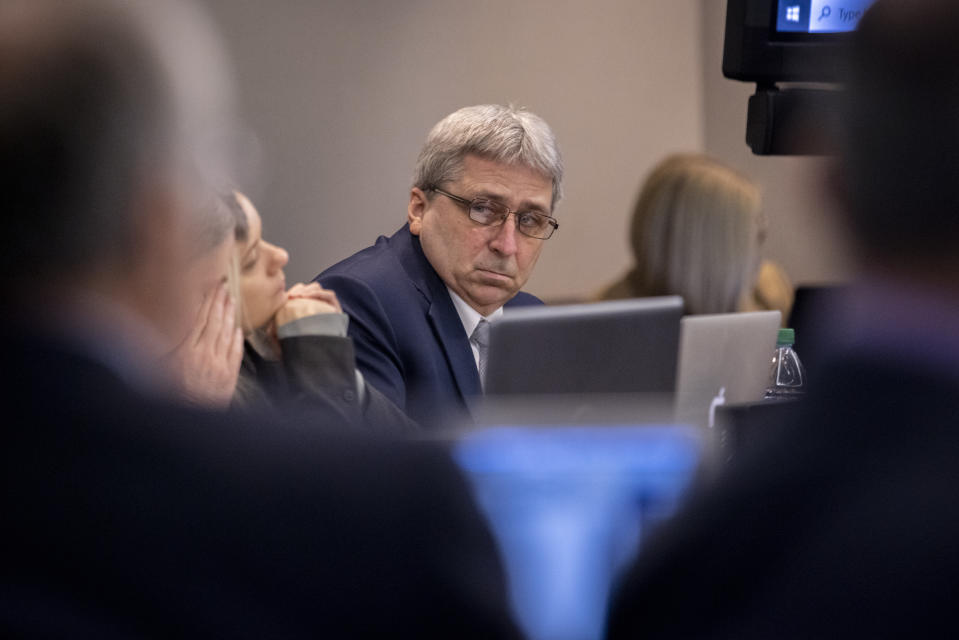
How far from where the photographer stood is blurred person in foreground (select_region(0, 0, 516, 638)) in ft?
1.94

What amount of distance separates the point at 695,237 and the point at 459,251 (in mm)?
473

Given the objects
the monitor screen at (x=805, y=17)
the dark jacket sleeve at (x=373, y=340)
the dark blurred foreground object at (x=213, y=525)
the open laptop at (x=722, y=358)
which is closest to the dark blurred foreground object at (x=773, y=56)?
the monitor screen at (x=805, y=17)

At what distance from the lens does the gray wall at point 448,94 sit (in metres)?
3.82

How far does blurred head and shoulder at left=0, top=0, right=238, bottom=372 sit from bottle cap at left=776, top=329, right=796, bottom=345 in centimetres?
146

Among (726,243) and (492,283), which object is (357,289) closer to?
(492,283)

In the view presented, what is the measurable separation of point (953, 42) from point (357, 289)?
139cm

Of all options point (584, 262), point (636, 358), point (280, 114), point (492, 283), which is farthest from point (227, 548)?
point (584, 262)

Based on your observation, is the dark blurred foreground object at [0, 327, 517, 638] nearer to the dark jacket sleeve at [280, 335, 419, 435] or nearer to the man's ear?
the dark jacket sleeve at [280, 335, 419, 435]

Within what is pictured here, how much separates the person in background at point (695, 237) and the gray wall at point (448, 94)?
1548 mm

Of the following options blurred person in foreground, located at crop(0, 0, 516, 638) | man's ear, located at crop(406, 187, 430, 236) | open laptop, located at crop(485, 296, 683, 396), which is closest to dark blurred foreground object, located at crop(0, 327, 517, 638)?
blurred person in foreground, located at crop(0, 0, 516, 638)

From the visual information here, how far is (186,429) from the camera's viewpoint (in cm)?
60

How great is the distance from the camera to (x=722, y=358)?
61.2 inches

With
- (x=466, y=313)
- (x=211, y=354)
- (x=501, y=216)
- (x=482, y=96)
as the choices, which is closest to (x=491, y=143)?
(x=501, y=216)

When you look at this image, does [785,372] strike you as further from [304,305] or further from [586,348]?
[304,305]
